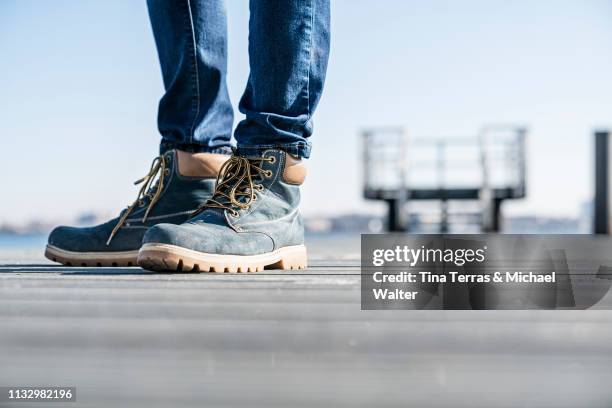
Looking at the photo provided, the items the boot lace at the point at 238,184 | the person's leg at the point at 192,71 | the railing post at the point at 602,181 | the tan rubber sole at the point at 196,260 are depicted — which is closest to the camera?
the tan rubber sole at the point at 196,260

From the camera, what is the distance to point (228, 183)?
0.92 meters

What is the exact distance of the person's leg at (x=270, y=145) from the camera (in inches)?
34.3

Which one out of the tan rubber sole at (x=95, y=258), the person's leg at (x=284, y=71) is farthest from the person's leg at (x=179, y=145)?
the person's leg at (x=284, y=71)

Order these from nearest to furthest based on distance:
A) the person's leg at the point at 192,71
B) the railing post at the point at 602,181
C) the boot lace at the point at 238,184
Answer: the boot lace at the point at 238,184 → the person's leg at the point at 192,71 → the railing post at the point at 602,181

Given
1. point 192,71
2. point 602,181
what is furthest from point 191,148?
point 602,181

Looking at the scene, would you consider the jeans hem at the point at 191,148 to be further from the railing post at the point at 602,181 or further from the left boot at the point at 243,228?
the railing post at the point at 602,181

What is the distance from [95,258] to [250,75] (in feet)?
1.31

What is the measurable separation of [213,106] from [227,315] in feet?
2.02

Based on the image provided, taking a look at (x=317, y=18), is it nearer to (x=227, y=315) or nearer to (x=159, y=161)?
(x=159, y=161)

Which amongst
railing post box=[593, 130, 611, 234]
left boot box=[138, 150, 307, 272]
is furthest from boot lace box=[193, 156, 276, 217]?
railing post box=[593, 130, 611, 234]

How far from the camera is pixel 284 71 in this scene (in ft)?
2.92

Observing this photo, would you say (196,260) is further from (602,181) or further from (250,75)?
(602,181)

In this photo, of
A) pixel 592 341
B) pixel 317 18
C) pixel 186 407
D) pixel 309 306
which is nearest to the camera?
pixel 186 407

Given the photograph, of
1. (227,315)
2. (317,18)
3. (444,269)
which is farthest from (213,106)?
(227,315)
